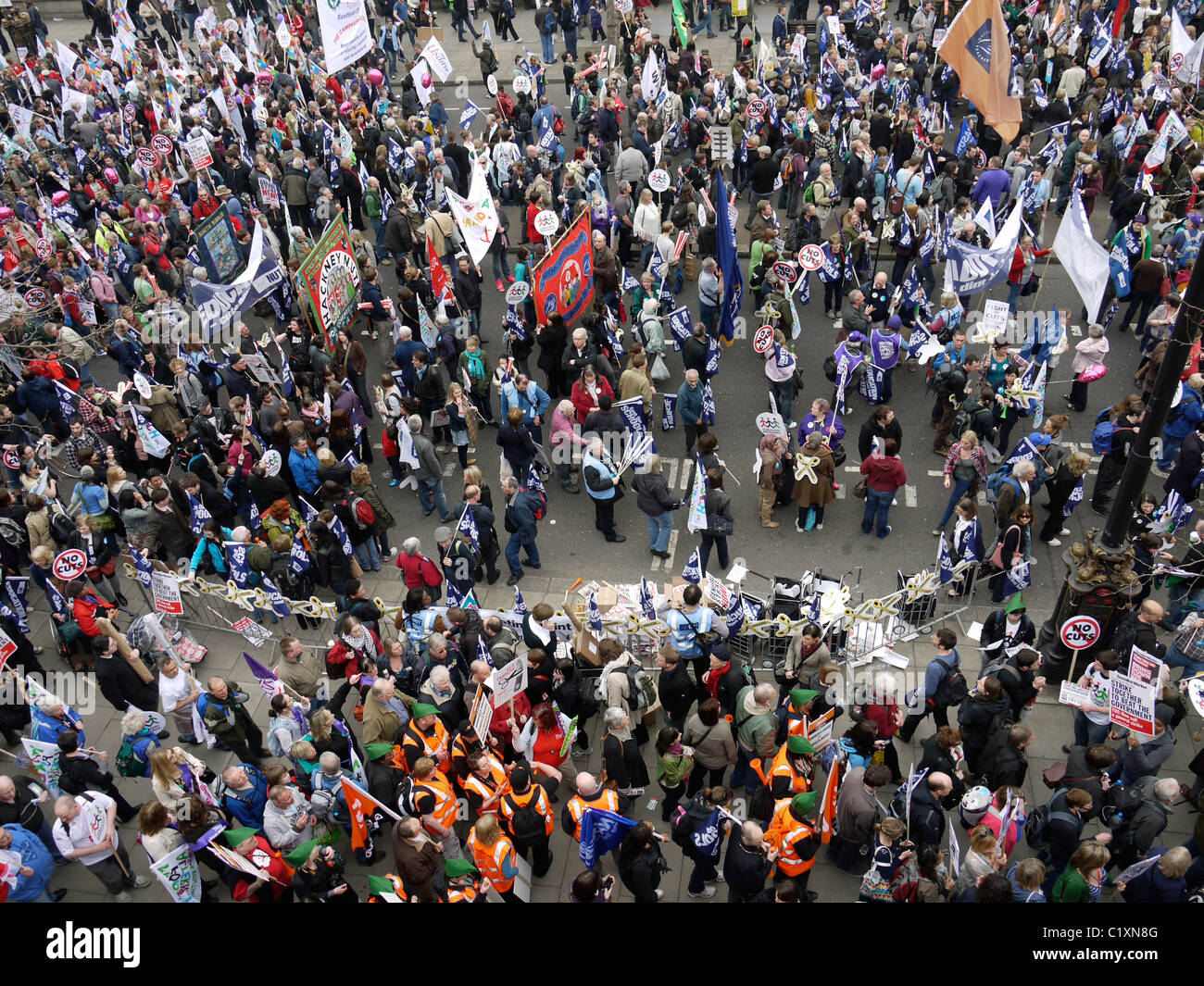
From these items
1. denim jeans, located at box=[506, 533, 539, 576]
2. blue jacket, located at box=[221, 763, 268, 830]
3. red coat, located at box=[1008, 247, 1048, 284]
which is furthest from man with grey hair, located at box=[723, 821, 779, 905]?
red coat, located at box=[1008, 247, 1048, 284]

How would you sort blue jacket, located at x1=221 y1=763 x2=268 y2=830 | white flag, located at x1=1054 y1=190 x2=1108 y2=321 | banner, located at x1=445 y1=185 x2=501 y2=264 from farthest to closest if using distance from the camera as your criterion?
banner, located at x1=445 y1=185 x2=501 y2=264
white flag, located at x1=1054 y1=190 x2=1108 y2=321
blue jacket, located at x1=221 y1=763 x2=268 y2=830

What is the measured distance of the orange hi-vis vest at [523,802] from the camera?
8828mm

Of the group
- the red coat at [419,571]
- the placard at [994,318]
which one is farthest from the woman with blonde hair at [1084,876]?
the placard at [994,318]

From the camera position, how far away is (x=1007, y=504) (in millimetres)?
12117

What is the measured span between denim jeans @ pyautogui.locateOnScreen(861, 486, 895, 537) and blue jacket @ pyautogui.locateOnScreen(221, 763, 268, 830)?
819 cm

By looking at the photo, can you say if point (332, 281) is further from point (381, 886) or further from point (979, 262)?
point (381, 886)

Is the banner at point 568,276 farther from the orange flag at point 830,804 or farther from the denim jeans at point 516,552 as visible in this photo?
the orange flag at point 830,804

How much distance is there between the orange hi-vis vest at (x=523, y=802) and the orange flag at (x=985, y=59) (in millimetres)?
13897

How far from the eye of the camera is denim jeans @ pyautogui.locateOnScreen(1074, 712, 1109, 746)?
390 inches

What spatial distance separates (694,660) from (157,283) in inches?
546

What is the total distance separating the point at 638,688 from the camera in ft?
34.1

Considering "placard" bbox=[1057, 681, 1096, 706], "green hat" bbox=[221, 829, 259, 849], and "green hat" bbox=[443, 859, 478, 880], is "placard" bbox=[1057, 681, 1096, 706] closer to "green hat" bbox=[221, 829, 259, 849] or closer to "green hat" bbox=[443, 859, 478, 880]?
"green hat" bbox=[443, 859, 478, 880]

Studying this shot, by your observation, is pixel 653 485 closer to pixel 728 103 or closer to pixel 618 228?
pixel 618 228

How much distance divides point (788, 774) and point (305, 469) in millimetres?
8030
